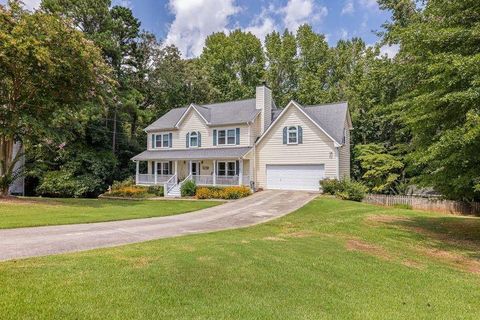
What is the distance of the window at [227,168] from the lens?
3088 cm

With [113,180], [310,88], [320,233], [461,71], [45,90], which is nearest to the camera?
[461,71]

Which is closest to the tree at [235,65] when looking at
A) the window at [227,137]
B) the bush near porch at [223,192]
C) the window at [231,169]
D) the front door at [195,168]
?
the window at [227,137]

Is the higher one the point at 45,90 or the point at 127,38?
the point at 127,38

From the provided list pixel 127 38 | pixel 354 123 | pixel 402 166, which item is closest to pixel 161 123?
pixel 127 38

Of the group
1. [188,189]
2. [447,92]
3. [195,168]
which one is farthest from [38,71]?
[447,92]

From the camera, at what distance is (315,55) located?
150ft

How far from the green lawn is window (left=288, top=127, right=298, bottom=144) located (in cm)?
1752

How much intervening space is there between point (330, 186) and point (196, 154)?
12.0 m

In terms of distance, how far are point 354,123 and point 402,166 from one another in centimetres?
817

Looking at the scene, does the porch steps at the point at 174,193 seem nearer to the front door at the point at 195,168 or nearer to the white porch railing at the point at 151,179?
the white porch railing at the point at 151,179

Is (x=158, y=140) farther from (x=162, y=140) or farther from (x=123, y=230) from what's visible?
(x=123, y=230)

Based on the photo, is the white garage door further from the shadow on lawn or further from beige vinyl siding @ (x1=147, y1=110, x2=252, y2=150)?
the shadow on lawn

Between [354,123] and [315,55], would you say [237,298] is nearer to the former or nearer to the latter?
[354,123]

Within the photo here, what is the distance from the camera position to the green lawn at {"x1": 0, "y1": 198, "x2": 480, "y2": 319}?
5.05 meters
